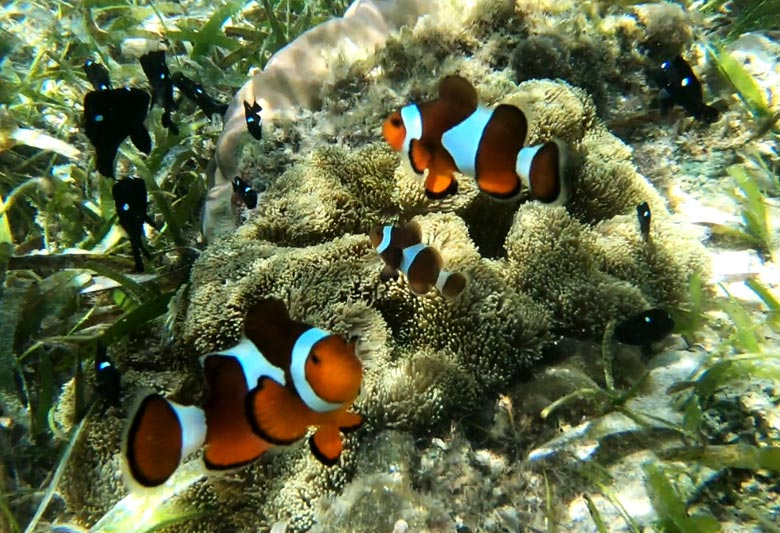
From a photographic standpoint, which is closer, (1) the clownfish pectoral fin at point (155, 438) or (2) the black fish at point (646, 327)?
(1) the clownfish pectoral fin at point (155, 438)

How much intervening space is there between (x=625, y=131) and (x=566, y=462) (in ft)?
8.42

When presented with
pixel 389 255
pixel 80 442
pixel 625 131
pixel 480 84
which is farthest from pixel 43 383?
pixel 625 131

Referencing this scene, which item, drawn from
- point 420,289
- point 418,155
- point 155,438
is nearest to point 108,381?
point 155,438

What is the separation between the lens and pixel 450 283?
2.36 meters

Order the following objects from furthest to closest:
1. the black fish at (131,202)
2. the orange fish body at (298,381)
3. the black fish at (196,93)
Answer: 1. the black fish at (196,93)
2. the black fish at (131,202)
3. the orange fish body at (298,381)

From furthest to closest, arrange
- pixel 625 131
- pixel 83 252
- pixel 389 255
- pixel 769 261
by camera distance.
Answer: pixel 625 131 < pixel 83 252 < pixel 769 261 < pixel 389 255

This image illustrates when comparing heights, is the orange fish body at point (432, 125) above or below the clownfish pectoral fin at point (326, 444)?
above

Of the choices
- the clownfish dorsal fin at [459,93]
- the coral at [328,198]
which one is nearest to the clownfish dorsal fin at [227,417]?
the clownfish dorsal fin at [459,93]

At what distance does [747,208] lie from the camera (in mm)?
3080

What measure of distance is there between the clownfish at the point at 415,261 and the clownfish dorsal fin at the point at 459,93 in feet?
2.04

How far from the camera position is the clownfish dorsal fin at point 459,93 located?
2.12 meters

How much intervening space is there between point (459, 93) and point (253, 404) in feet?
4.75

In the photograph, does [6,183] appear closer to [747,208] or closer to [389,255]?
[389,255]

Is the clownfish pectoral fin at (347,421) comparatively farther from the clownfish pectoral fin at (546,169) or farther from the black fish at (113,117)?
the black fish at (113,117)
